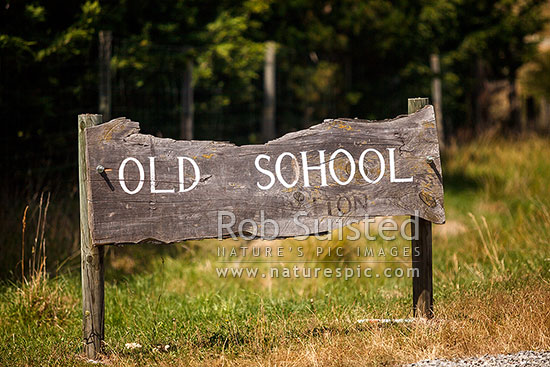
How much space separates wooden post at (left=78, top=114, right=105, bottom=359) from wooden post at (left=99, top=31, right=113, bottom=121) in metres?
3.17

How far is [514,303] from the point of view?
423 centimetres

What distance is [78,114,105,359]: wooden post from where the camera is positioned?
3.73 meters

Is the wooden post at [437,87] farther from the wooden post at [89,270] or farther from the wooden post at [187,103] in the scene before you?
the wooden post at [89,270]

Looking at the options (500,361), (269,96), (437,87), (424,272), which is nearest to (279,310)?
(424,272)

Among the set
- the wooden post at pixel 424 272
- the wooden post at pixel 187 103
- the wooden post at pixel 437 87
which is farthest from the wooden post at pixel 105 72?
the wooden post at pixel 437 87

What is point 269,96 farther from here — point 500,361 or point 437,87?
point 500,361

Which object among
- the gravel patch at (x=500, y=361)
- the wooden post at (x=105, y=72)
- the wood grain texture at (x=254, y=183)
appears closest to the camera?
the gravel patch at (x=500, y=361)

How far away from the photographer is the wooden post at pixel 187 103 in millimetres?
8438

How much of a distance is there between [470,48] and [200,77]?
18.5 feet

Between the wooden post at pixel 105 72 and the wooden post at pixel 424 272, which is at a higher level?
the wooden post at pixel 105 72

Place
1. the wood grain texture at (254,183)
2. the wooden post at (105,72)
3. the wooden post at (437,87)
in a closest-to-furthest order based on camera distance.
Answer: the wood grain texture at (254,183) < the wooden post at (105,72) < the wooden post at (437,87)

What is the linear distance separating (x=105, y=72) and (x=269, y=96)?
3358 millimetres

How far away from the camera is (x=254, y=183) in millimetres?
3891

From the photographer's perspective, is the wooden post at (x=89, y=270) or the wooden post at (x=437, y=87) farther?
the wooden post at (x=437, y=87)
